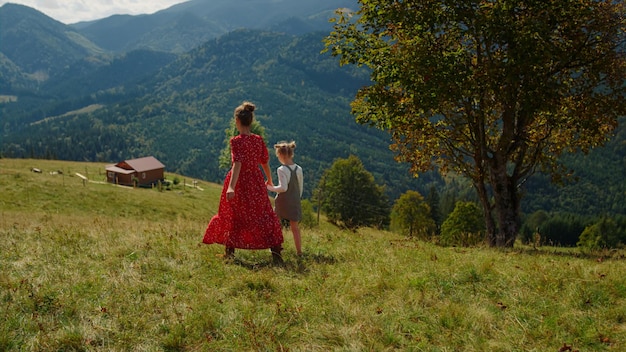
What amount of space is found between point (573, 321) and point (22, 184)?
6209cm

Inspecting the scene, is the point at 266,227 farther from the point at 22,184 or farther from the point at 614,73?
the point at 22,184

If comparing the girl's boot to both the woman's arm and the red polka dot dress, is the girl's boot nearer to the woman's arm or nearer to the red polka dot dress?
the red polka dot dress

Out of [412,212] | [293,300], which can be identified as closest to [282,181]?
[293,300]

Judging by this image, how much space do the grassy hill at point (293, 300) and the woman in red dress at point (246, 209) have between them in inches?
18.3

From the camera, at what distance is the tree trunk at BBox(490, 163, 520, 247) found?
51.0 ft

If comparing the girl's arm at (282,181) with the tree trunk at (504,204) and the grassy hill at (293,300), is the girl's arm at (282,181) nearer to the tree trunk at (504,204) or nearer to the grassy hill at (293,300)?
the grassy hill at (293,300)

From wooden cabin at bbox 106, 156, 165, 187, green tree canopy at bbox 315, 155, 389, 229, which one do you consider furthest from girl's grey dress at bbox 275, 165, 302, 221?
wooden cabin at bbox 106, 156, 165, 187

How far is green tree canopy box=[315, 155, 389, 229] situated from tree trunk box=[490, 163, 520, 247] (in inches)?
2321

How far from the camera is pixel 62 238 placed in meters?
11.2

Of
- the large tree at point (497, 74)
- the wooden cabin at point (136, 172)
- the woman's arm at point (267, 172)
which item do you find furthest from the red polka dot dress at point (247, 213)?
the wooden cabin at point (136, 172)

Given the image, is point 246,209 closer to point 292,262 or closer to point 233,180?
point 233,180

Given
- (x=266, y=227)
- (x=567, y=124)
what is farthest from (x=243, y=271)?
(x=567, y=124)

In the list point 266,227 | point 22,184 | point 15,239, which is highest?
point 266,227

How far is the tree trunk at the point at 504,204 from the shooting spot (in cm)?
1555
